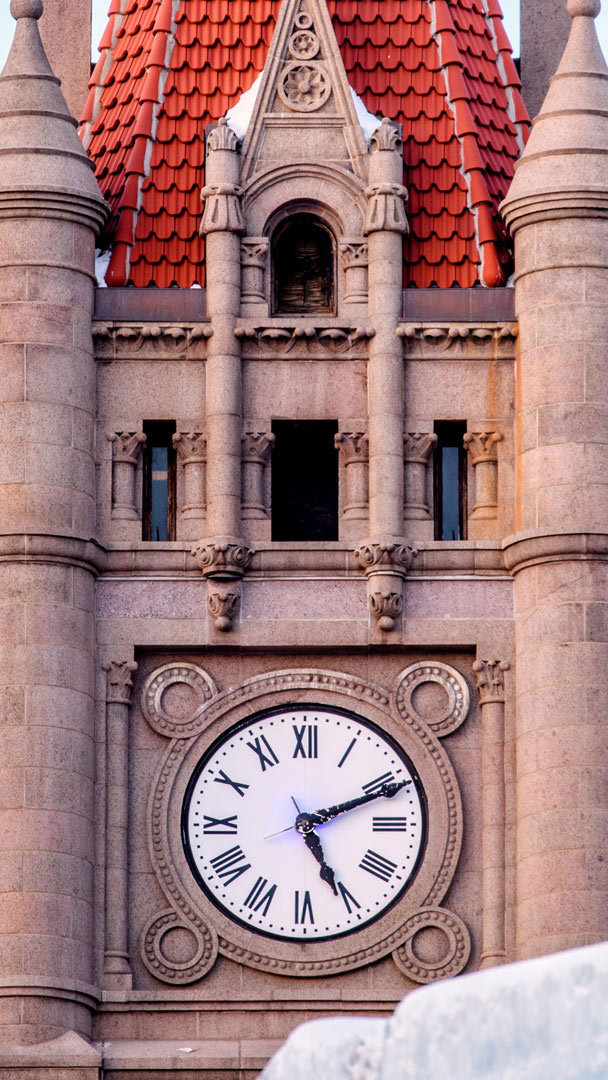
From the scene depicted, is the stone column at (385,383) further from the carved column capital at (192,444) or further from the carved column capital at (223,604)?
the carved column capital at (192,444)

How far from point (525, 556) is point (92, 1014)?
6.69m

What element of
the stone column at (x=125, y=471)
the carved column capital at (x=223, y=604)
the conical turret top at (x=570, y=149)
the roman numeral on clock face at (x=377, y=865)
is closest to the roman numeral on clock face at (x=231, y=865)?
the roman numeral on clock face at (x=377, y=865)

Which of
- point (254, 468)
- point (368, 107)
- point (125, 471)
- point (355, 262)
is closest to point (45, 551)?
point (125, 471)

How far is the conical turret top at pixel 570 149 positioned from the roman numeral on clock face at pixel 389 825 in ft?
22.2

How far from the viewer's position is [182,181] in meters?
32.2

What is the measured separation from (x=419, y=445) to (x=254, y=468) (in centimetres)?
184

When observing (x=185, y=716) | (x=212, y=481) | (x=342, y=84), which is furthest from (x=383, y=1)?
(x=185, y=716)

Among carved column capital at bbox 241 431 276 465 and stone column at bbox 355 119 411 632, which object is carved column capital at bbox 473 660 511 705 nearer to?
stone column at bbox 355 119 411 632

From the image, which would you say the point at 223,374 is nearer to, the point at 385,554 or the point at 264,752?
the point at 385,554

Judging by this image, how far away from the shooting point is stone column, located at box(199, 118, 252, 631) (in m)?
30.2

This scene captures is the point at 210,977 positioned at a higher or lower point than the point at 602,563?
lower

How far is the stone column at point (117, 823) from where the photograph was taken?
2920 cm

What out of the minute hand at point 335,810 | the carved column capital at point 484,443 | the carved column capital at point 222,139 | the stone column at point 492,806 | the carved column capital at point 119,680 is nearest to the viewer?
the stone column at point 492,806

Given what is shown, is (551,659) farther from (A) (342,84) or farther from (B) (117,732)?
(A) (342,84)
